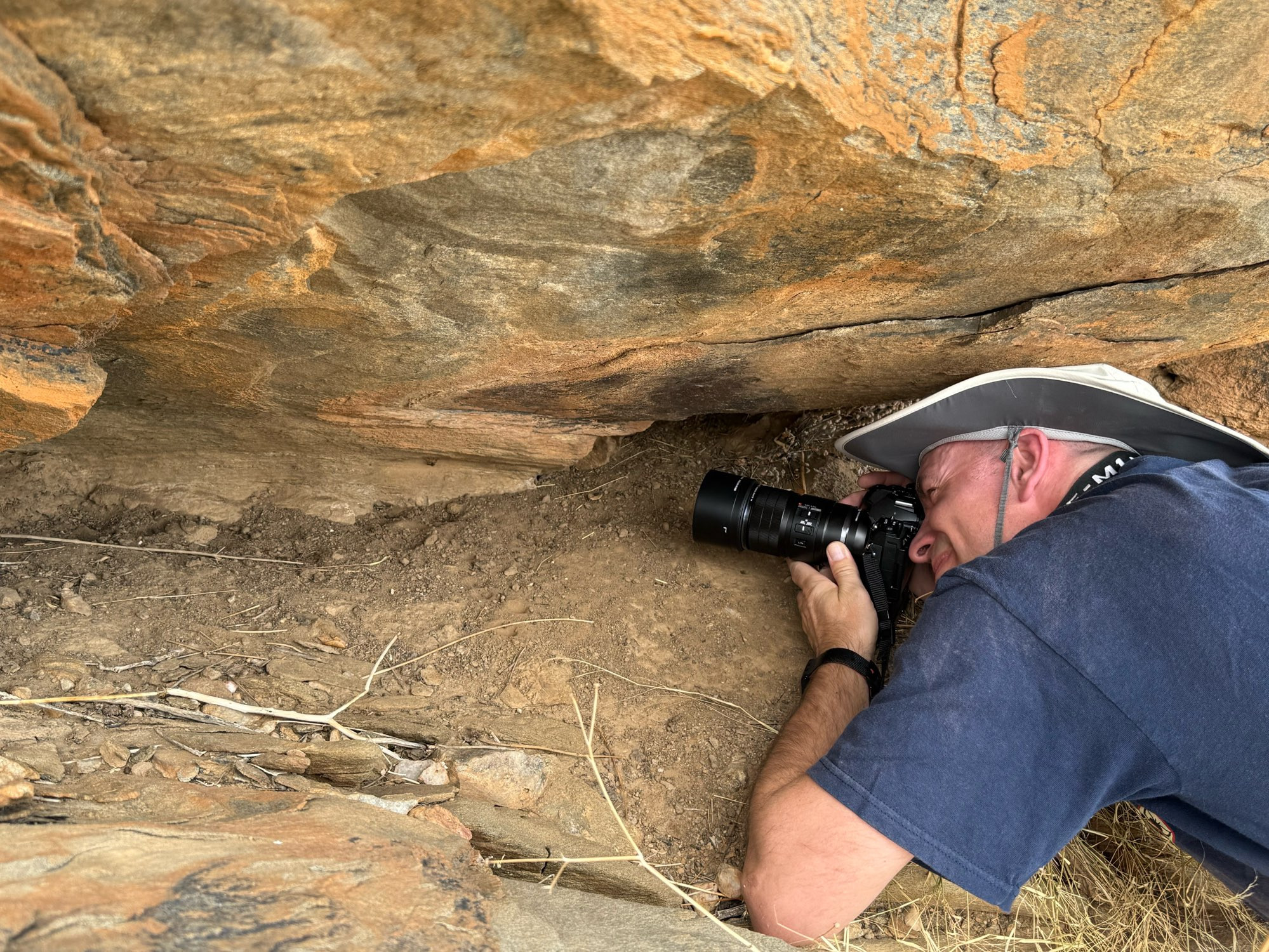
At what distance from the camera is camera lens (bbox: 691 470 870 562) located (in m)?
2.54

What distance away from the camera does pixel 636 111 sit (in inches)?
53.2

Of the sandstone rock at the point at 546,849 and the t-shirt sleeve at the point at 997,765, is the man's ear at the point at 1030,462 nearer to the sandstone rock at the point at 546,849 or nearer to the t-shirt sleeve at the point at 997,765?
the t-shirt sleeve at the point at 997,765

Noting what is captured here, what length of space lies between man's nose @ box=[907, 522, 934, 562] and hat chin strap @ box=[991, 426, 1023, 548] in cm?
20

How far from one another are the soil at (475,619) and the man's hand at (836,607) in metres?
0.10

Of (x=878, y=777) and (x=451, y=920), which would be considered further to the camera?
(x=878, y=777)

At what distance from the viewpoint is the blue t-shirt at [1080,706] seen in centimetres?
165

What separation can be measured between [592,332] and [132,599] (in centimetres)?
124

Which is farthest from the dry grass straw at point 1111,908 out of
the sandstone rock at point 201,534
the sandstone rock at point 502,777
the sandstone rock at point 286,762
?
the sandstone rock at point 201,534

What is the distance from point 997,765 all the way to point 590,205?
3.86ft

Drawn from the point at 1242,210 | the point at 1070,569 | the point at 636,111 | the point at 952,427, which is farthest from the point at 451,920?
the point at 1242,210

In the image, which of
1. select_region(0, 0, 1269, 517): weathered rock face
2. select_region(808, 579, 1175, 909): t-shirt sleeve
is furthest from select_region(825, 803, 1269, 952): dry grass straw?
select_region(0, 0, 1269, 517): weathered rock face

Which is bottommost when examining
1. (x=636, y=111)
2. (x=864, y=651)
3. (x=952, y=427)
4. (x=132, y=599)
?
(x=132, y=599)

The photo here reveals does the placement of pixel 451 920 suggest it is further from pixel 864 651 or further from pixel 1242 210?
pixel 1242 210

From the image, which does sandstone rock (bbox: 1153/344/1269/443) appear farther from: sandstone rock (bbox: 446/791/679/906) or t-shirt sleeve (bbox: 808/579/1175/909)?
sandstone rock (bbox: 446/791/679/906)
